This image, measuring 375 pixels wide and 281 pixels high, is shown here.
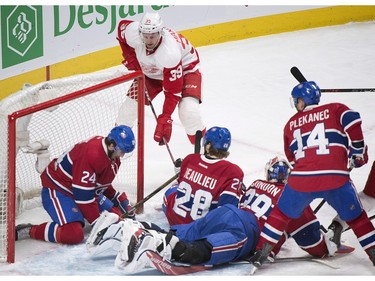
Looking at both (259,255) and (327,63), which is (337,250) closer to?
(259,255)

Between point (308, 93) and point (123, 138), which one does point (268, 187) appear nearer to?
point (308, 93)

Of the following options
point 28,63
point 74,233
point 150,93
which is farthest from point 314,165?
point 28,63

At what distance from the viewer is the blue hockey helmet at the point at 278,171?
497 centimetres

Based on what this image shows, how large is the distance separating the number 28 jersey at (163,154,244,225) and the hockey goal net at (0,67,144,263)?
426mm

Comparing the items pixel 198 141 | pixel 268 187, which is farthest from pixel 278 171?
pixel 198 141

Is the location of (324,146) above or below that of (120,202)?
above

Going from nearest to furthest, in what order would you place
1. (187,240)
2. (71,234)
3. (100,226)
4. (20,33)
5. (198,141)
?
1. (100,226)
2. (187,240)
3. (71,234)
4. (198,141)
5. (20,33)

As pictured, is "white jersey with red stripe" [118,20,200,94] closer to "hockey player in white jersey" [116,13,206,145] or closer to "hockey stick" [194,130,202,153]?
"hockey player in white jersey" [116,13,206,145]

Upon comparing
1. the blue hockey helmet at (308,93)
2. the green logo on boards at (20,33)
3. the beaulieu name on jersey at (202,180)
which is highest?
the green logo on boards at (20,33)

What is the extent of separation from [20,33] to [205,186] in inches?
92.9

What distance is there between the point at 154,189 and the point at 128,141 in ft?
3.29

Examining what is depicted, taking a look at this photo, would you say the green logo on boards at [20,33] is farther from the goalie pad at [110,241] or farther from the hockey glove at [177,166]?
the goalie pad at [110,241]

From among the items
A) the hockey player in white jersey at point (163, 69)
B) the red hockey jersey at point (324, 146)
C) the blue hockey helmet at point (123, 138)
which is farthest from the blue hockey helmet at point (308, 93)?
the hockey player in white jersey at point (163, 69)

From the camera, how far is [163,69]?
5785mm
